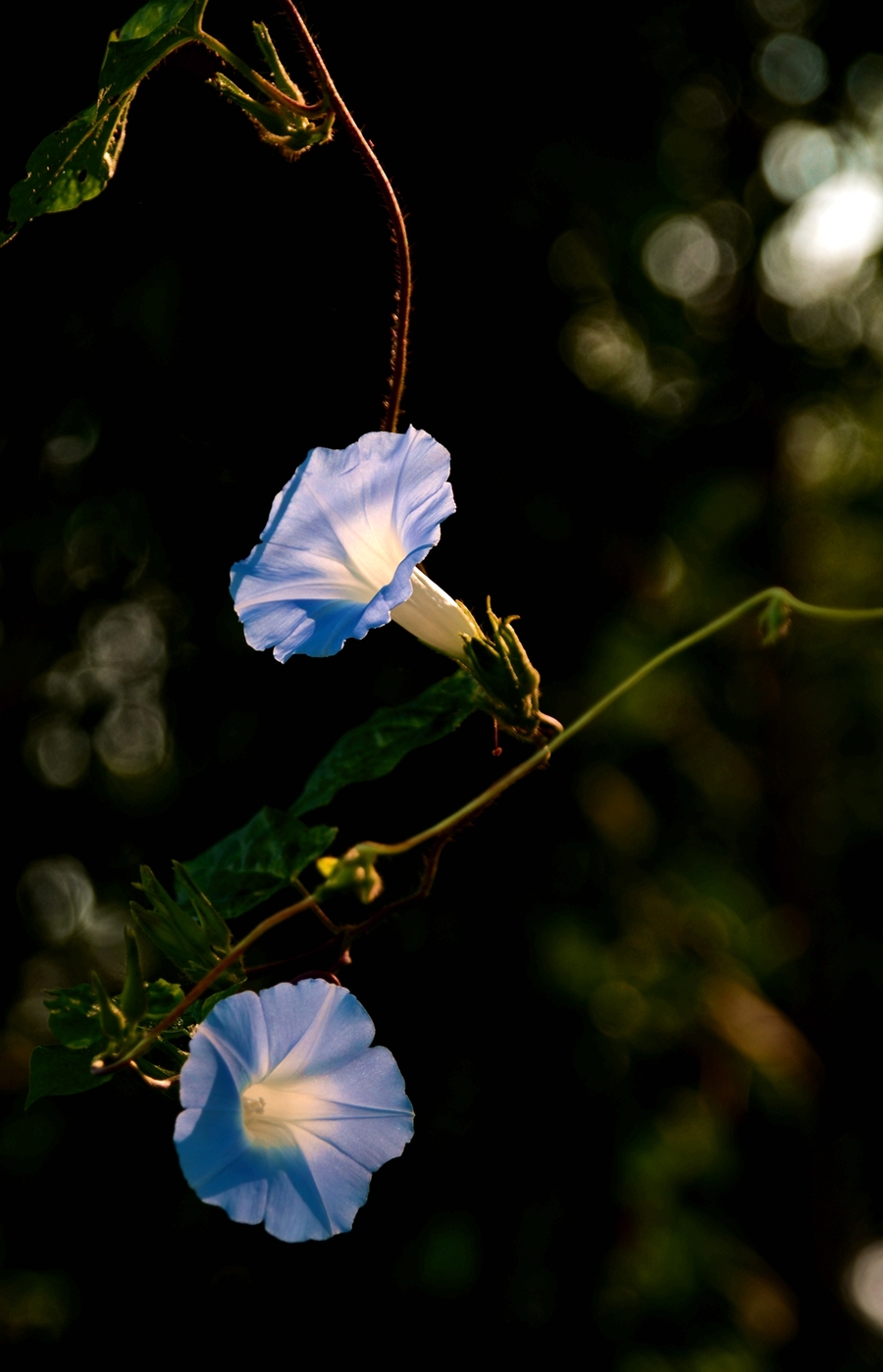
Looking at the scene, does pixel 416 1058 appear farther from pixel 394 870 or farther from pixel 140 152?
pixel 140 152

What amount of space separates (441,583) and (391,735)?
38.9 inches

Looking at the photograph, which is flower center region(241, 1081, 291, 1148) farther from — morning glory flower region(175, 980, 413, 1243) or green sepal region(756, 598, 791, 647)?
green sepal region(756, 598, 791, 647)

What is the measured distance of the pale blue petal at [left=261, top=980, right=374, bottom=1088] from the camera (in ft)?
1.56

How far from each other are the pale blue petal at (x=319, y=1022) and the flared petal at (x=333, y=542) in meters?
0.17

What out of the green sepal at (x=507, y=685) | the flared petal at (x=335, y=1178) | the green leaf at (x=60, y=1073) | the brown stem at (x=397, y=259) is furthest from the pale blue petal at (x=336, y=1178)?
the brown stem at (x=397, y=259)

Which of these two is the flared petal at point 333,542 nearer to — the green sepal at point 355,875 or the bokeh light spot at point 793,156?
the green sepal at point 355,875

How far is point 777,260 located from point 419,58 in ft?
3.89

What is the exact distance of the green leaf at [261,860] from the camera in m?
0.60

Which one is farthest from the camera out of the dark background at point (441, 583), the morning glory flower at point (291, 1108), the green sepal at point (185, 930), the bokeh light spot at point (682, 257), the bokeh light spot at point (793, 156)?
the bokeh light spot at point (793, 156)

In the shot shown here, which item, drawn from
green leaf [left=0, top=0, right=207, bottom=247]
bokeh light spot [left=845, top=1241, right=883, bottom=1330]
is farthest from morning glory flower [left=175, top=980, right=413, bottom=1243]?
bokeh light spot [left=845, top=1241, right=883, bottom=1330]

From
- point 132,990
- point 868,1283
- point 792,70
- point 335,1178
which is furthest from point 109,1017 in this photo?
point 868,1283

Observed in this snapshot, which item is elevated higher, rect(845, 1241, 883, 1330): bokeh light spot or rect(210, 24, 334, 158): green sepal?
rect(210, 24, 334, 158): green sepal

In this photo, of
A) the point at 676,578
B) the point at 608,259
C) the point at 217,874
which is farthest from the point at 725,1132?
the point at 217,874

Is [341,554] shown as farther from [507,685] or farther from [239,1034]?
[239,1034]
